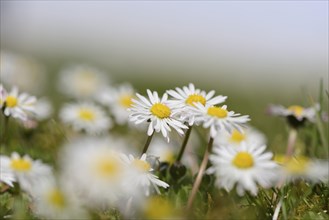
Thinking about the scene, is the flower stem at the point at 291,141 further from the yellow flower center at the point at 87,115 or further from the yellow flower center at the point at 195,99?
the yellow flower center at the point at 87,115

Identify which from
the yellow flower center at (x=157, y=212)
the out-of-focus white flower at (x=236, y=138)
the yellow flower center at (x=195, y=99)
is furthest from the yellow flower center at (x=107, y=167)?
the out-of-focus white flower at (x=236, y=138)

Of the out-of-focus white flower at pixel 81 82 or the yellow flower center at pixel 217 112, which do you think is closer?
the yellow flower center at pixel 217 112

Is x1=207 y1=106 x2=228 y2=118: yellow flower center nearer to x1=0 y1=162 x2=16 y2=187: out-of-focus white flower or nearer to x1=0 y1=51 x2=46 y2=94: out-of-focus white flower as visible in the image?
x1=0 y1=162 x2=16 y2=187: out-of-focus white flower

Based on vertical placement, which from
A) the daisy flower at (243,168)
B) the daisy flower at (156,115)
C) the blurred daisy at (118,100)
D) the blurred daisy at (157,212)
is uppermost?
the blurred daisy at (118,100)

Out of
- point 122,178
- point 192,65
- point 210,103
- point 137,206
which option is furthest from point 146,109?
point 192,65

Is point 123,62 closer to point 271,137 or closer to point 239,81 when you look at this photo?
point 239,81

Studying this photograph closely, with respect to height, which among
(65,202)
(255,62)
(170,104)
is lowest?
(65,202)

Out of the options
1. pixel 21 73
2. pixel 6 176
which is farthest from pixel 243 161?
pixel 21 73
